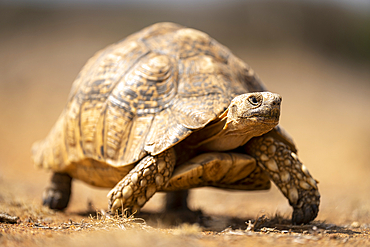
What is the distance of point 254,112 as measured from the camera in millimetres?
2898

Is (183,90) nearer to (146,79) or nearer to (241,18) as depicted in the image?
(146,79)

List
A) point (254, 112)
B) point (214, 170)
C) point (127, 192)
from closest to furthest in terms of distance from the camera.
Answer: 1. point (254, 112)
2. point (127, 192)
3. point (214, 170)

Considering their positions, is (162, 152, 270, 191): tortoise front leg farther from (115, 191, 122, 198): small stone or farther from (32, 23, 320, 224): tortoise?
(115, 191, 122, 198): small stone

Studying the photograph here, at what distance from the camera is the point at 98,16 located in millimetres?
20484

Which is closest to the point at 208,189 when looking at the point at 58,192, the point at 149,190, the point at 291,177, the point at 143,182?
the point at 58,192

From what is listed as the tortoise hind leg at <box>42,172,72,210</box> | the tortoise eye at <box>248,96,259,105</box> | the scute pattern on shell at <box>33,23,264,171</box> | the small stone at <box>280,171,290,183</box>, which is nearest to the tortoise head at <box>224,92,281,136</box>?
the tortoise eye at <box>248,96,259,105</box>

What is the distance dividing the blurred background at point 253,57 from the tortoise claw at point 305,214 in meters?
7.79

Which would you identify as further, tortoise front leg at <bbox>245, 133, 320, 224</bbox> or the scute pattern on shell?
tortoise front leg at <bbox>245, 133, 320, 224</bbox>

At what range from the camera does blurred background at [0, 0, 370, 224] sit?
13.2m

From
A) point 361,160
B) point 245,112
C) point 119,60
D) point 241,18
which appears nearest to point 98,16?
point 241,18

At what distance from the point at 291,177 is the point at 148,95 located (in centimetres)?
164

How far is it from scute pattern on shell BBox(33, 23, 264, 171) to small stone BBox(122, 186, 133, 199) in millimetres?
246

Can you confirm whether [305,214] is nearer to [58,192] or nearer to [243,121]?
[243,121]

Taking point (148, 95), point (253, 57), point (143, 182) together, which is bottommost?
point (143, 182)
